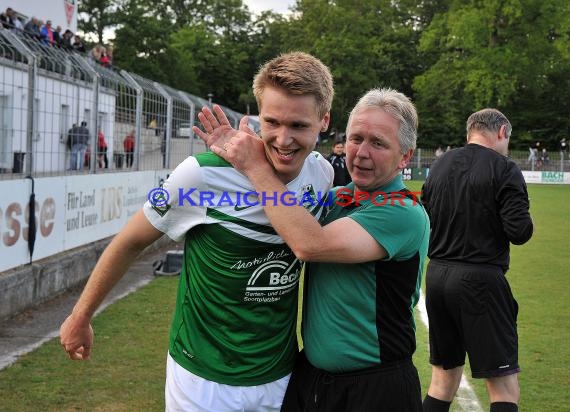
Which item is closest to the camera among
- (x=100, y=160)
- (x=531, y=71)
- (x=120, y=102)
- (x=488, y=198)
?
(x=488, y=198)

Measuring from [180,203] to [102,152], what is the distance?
8.48m

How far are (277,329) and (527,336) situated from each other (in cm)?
529

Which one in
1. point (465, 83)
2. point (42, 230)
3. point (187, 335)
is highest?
point (465, 83)

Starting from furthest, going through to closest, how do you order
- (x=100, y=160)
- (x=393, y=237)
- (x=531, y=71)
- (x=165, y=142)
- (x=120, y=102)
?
(x=531, y=71), (x=165, y=142), (x=120, y=102), (x=100, y=160), (x=393, y=237)

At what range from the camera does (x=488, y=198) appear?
446 centimetres

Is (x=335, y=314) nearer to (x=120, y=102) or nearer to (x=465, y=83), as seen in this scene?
(x=120, y=102)

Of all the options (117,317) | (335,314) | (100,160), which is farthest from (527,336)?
(100,160)

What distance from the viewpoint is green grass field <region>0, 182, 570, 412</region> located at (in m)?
5.06

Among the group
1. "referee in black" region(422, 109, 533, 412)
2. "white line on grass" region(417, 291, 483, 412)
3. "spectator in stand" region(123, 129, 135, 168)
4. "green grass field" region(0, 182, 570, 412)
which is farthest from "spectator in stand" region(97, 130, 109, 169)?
"referee in black" region(422, 109, 533, 412)

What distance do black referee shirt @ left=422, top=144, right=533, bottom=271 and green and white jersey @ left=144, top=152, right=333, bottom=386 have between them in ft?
6.92

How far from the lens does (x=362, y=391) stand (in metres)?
2.66

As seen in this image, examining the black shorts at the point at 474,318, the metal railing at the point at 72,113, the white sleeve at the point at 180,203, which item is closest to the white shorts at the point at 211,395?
Answer: the white sleeve at the point at 180,203

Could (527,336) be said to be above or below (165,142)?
below

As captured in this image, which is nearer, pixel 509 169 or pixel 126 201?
pixel 509 169
